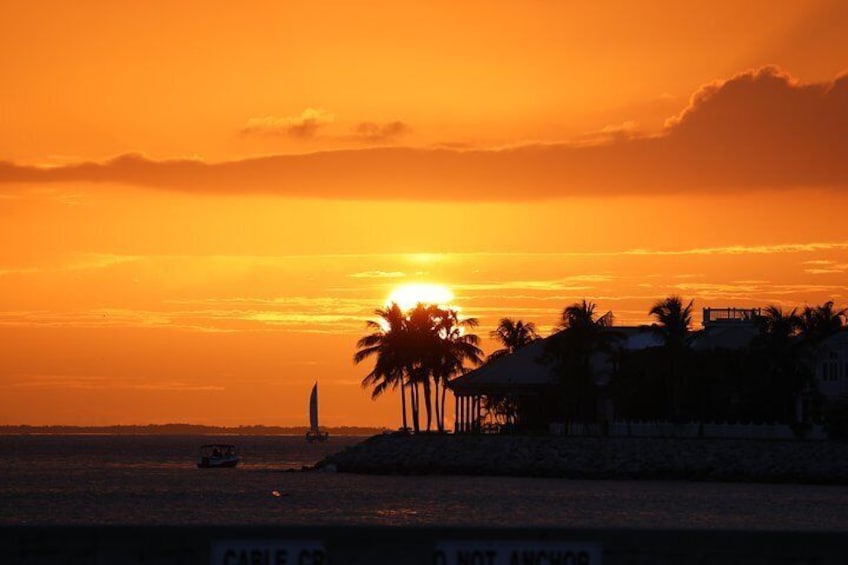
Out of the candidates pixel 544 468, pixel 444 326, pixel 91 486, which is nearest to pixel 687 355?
pixel 544 468

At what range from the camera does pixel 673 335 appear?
8956 centimetres

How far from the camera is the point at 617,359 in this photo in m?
93.8

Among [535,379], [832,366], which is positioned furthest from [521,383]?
[832,366]

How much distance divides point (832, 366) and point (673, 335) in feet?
33.3

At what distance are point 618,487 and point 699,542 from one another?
65.5 m

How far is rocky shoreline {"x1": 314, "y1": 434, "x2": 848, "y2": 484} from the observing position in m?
83.4

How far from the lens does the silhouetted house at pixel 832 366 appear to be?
299ft

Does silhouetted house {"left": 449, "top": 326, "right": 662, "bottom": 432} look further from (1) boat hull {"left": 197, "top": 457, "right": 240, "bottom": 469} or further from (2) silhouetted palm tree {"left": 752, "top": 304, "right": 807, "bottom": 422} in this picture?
(1) boat hull {"left": 197, "top": 457, "right": 240, "bottom": 469}

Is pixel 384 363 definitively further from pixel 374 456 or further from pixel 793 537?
pixel 793 537

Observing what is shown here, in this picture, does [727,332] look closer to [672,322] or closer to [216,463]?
[672,322]

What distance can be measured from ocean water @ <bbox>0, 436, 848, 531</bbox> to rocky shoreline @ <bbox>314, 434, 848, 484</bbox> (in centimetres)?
156

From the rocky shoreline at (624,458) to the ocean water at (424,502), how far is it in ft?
5.11

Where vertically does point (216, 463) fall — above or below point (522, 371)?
below

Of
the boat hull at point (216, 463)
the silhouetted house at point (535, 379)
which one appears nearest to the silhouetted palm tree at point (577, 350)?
the silhouetted house at point (535, 379)
